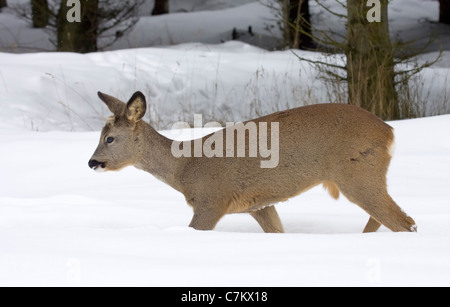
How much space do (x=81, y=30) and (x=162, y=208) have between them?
9.36 metres

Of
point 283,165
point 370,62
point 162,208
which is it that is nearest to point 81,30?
point 370,62

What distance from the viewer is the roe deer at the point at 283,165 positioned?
4430 mm

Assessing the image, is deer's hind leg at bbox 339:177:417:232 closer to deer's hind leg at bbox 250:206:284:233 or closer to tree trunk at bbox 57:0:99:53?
deer's hind leg at bbox 250:206:284:233

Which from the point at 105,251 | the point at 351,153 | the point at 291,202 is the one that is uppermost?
the point at 351,153

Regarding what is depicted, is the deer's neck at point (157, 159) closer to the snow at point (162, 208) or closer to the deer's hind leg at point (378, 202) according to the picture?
the snow at point (162, 208)

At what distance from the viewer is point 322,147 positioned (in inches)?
178

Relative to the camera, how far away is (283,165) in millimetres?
4602

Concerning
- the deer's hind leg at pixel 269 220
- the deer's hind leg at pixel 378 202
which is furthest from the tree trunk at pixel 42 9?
the deer's hind leg at pixel 378 202

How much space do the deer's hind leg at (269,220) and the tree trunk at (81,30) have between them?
9271mm

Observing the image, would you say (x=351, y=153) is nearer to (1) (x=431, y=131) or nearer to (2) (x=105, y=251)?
(2) (x=105, y=251)

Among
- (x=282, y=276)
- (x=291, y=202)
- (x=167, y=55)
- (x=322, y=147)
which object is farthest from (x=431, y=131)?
(x=167, y=55)

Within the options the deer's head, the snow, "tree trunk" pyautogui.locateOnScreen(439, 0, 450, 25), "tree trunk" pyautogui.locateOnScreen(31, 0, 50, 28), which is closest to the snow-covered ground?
the snow

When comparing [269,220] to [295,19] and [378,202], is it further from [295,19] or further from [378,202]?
[295,19]

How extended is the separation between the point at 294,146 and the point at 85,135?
4143 millimetres
